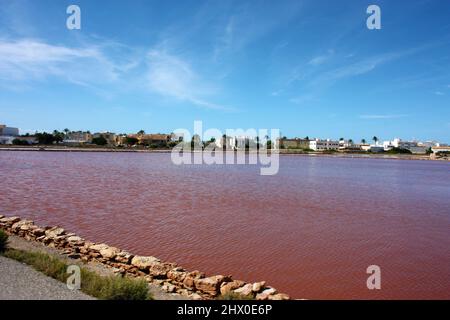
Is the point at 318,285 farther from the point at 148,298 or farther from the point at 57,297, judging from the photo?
the point at 57,297

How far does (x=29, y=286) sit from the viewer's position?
230 inches

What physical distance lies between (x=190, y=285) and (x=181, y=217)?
776cm

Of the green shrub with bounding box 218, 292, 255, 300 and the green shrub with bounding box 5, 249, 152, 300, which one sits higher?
the green shrub with bounding box 5, 249, 152, 300

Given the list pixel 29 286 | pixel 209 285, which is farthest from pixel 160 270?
pixel 29 286

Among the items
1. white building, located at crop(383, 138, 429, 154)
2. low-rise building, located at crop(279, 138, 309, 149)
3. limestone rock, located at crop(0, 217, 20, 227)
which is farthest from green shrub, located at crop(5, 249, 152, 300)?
white building, located at crop(383, 138, 429, 154)

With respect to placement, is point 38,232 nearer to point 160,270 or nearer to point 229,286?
point 160,270

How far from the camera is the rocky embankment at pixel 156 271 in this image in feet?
21.6

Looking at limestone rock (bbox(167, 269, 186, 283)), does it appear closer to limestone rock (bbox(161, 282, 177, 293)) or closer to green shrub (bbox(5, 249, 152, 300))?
limestone rock (bbox(161, 282, 177, 293))

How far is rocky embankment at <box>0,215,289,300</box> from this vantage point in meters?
6.59

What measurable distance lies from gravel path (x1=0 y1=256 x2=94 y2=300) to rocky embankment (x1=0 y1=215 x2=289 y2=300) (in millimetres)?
1668

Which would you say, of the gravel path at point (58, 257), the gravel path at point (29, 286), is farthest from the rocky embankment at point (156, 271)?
the gravel path at point (29, 286)

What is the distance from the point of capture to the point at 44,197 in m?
18.2

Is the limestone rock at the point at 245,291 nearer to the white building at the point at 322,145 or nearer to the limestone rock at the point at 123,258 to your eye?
the limestone rock at the point at 123,258
